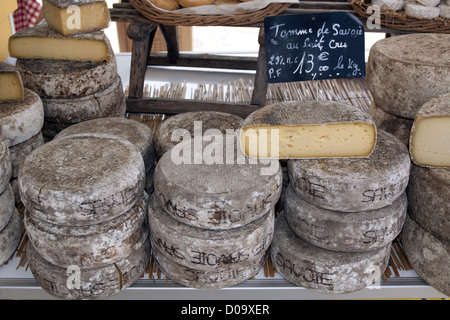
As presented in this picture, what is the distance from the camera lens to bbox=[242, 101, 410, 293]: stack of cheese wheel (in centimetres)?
140

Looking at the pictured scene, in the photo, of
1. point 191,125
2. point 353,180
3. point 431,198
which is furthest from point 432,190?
point 191,125

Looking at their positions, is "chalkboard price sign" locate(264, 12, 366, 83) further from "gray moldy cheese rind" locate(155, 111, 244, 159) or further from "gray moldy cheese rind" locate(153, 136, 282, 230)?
"gray moldy cheese rind" locate(153, 136, 282, 230)

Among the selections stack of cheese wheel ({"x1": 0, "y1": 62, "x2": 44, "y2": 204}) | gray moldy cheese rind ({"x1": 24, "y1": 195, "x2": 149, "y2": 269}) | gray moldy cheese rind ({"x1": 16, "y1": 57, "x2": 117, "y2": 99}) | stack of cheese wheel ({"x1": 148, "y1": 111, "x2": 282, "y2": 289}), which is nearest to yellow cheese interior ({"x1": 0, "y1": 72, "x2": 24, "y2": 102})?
stack of cheese wheel ({"x1": 0, "y1": 62, "x2": 44, "y2": 204})

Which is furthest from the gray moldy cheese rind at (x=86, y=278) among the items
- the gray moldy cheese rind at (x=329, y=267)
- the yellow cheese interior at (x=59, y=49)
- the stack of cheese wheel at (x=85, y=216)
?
the yellow cheese interior at (x=59, y=49)

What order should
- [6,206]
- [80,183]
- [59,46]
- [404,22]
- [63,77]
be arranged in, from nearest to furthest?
[80,183]
[6,206]
[63,77]
[59,46]
[404,22]

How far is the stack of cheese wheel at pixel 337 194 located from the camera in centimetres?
140

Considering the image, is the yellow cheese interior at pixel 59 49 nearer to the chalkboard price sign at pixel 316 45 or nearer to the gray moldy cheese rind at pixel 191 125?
the gray moldy cheese rind at pixel 191 125

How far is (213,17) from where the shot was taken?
2.17 metres

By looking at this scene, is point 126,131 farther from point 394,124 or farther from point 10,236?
point 394,124

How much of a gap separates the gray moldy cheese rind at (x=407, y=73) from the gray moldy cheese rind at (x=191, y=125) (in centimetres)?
53

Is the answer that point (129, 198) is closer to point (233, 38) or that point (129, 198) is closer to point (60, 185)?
point (60, 185)

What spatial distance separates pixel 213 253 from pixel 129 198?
30 cm

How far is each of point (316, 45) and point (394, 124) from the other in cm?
56

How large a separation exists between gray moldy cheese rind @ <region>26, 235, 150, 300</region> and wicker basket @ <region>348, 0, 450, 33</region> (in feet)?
4.99
